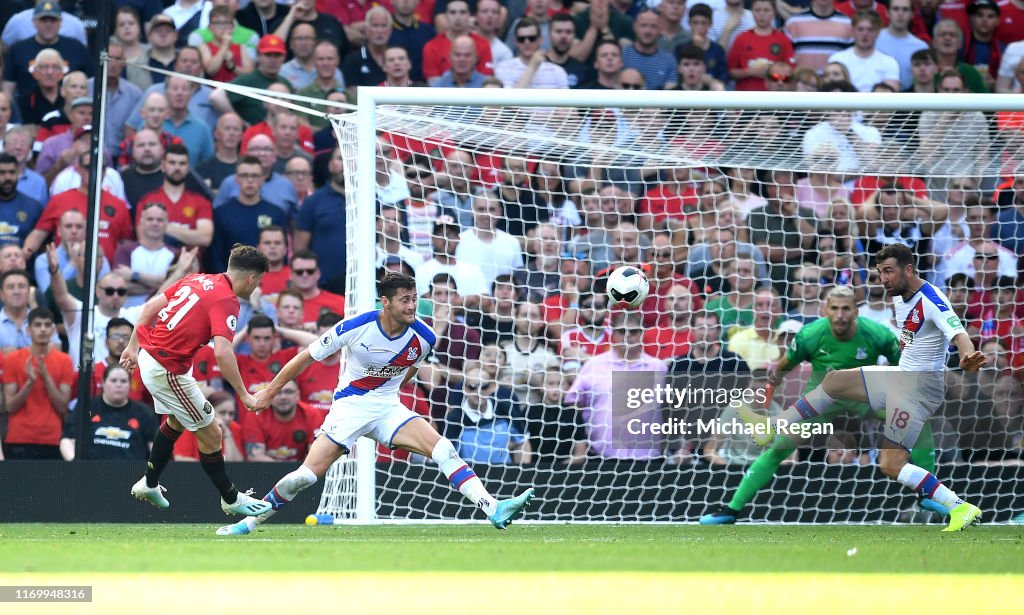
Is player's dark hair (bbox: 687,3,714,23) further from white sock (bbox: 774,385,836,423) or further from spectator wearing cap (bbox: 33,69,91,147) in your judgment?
spectator wearing cap (bbox: 33,69,91,147)

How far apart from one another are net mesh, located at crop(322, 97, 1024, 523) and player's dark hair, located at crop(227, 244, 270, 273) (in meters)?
1.30

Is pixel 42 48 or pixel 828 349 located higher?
pixel 42 48

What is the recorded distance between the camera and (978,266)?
11648 millimetres

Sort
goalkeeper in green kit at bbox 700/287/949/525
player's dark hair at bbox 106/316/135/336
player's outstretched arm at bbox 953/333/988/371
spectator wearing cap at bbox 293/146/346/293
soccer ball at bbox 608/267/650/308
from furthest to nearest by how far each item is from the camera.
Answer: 1. spectator wearing cap at bbox 293/146/346/293
2. player's dark hair at bbox 106/316/135/336
3. goalkeeper in green kit at bbox 700/287/949/525
4. soccer ball at bbox 608/267/650/308
5. player's outstretched arm at bbox 953/333/988/371

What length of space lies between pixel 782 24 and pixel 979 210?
350cm

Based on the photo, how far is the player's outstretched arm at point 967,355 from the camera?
8.61 m

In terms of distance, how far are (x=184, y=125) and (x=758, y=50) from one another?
5.68 metres

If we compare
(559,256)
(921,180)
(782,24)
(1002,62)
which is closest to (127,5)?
(559,256)

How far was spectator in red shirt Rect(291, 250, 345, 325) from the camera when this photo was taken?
1166cm

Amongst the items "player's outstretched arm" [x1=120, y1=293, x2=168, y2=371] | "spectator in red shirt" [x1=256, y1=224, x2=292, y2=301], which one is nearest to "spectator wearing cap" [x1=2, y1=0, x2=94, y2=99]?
"spectator in red shirt" [x1=256, y1=224, x2=292, y2=301]

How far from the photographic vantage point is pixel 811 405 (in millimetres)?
9758

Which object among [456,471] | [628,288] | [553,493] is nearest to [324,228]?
[553,493]

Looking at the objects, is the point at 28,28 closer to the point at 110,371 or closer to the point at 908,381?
the point at 110,371

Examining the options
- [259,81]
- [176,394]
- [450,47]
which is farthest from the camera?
[450,47]
